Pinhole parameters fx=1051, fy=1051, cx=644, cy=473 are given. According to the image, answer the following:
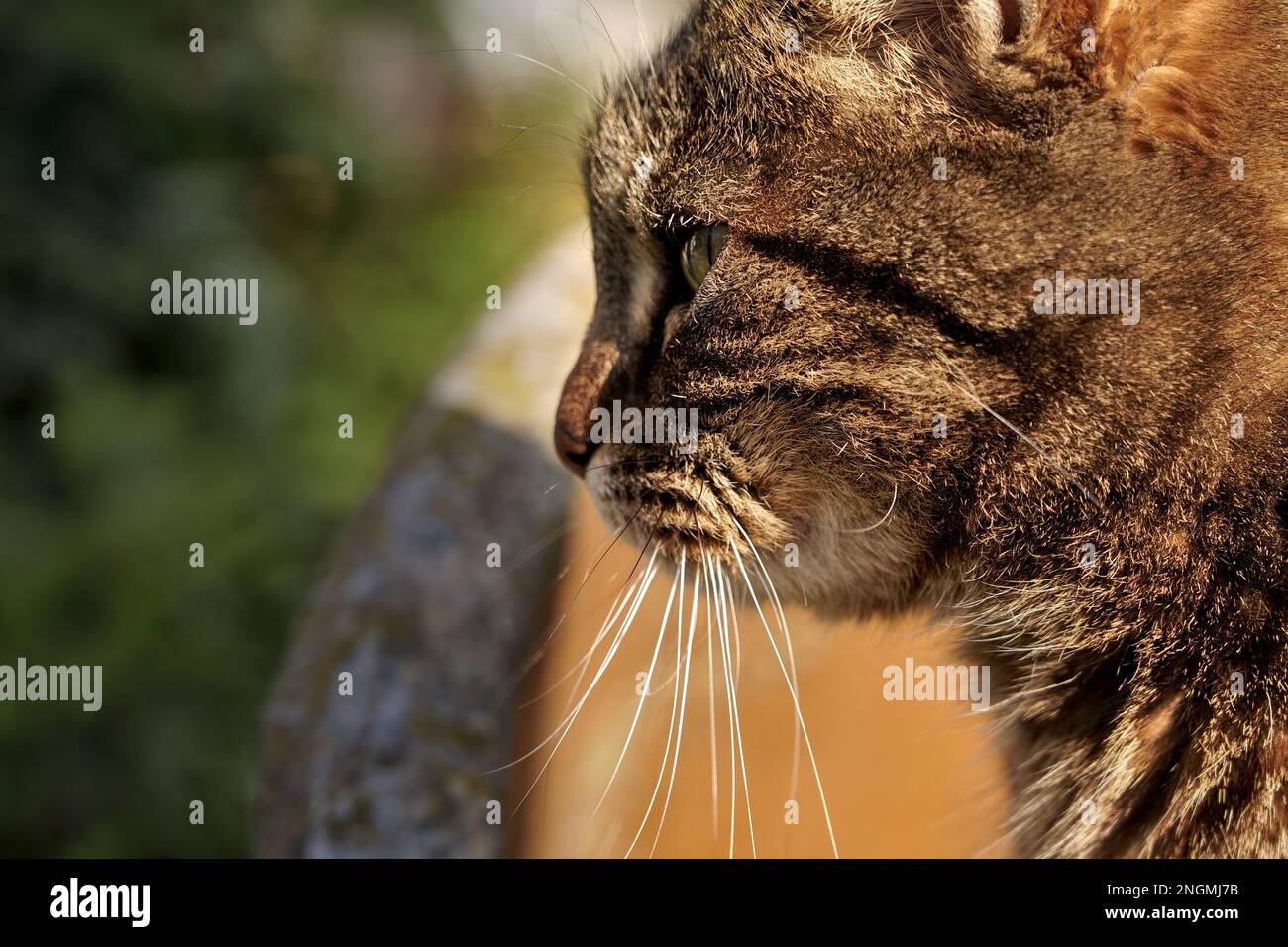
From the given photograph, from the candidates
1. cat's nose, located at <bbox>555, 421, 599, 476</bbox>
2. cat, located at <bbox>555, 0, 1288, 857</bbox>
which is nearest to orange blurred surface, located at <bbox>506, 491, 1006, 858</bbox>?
cat's nose, located at <bbox>555, 421, 599, 476</bbox>

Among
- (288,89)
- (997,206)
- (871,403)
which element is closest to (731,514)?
(871,403)

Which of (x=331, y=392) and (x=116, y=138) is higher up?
(x=116, y=138)

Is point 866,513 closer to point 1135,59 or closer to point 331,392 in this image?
point 1135,59

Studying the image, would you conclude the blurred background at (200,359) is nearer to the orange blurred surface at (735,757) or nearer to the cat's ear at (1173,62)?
the orange blurred surface at (735,757)

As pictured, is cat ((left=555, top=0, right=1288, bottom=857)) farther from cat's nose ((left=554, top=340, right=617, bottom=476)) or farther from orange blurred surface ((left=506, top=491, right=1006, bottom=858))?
orange blurred surface ((left=506, top=491, right=1006, bottom=858))

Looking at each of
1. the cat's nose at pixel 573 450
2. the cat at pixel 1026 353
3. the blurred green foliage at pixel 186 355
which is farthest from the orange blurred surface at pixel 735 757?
the blurred green foliage at pixel 186 355

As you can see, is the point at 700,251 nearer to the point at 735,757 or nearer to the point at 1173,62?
the point at 1173,62
